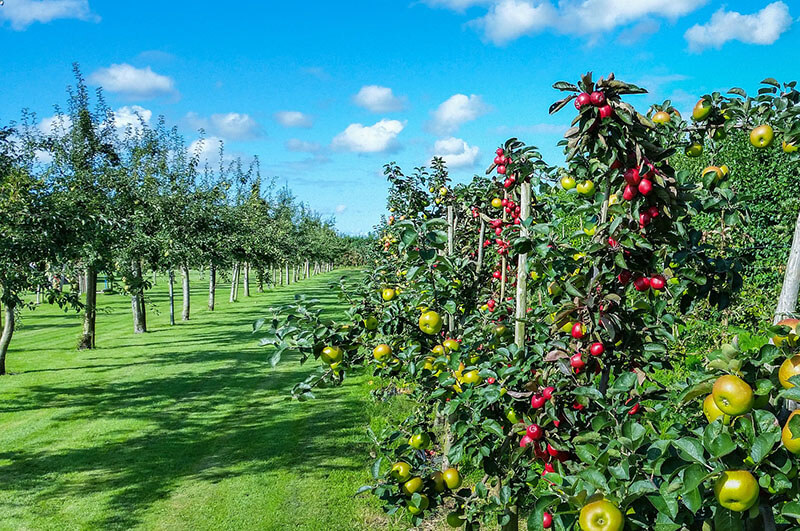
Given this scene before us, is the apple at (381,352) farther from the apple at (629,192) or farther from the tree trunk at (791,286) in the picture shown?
the tree trunk at (791,286)

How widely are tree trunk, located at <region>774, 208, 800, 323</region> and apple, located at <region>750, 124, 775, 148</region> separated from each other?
913 millimetres

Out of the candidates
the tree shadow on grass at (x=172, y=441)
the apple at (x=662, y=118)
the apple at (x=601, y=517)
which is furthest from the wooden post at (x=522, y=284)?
the tree shadow on grass at (x=172, y=441)

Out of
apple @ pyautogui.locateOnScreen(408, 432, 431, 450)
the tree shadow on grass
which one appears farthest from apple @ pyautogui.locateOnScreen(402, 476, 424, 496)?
the tree shadow on grass

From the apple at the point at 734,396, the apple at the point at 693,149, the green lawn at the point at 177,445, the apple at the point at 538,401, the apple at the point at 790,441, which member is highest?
the apple at the point at 693,149

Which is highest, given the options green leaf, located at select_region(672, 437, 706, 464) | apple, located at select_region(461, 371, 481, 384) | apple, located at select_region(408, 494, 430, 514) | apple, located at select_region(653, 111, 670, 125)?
apple, located at select_region(653, 111, 670, 125)

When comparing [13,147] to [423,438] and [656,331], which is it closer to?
[423,438]

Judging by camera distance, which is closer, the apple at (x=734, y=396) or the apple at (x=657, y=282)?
the apple at (x=734, y=396)

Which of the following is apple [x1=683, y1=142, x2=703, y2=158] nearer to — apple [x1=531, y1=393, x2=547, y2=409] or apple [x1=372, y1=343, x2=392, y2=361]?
apple [x1=531, y1=393, x2=547, y2=409]

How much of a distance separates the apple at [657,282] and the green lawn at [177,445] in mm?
3638

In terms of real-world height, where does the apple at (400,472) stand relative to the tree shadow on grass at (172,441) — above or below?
above

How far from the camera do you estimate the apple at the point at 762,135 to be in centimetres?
254

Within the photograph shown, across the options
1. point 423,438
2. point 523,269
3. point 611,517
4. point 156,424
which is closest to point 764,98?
point 523,269

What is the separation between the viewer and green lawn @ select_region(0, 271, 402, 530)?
5.45 meters

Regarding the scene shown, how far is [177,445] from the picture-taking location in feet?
24.5
